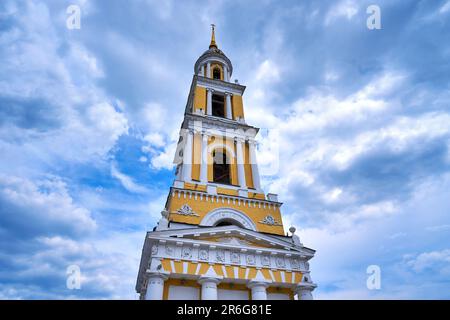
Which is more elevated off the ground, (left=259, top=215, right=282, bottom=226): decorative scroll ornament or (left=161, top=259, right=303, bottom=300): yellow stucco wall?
(left=259, top=215, right=282, bottom=226): decorative scroll ornament

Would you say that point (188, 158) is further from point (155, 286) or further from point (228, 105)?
point (155, 286)

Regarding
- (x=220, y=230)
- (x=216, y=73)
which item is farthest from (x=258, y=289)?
(x=216, y=73)

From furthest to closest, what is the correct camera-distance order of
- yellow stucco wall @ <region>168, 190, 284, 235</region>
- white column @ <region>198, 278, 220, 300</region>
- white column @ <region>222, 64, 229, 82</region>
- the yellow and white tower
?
white column @ <region>222, 64, 229, 82</region> < yellow stucco wall @ <region>168, 190, 284, 235</region> < the yellow and white tower < white column @ <region>198, 278, 220, 300</region>

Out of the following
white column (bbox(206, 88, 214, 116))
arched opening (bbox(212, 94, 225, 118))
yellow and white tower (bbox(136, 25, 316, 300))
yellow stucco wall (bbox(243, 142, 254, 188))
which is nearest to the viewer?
yellow and white tower (bbox(136, 25, 316, 300))

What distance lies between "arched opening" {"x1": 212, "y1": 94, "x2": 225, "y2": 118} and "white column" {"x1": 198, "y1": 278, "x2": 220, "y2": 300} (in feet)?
60.1

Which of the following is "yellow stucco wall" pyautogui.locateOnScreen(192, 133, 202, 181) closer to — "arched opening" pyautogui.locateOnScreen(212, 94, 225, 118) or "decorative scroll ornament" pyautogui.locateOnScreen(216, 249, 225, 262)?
"arched opening" pyautogui.locateOnScreen(212, 94, 225, 118)

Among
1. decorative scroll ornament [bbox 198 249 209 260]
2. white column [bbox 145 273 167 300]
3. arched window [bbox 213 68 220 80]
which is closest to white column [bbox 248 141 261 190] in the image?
decorative scroll ornament [bbox 198 249 209 260]

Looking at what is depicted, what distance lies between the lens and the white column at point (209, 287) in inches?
606

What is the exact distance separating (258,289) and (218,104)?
64.5ft

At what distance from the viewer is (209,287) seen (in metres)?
15.6

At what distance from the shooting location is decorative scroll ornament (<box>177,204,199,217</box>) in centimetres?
1988

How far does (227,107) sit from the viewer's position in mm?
29438
